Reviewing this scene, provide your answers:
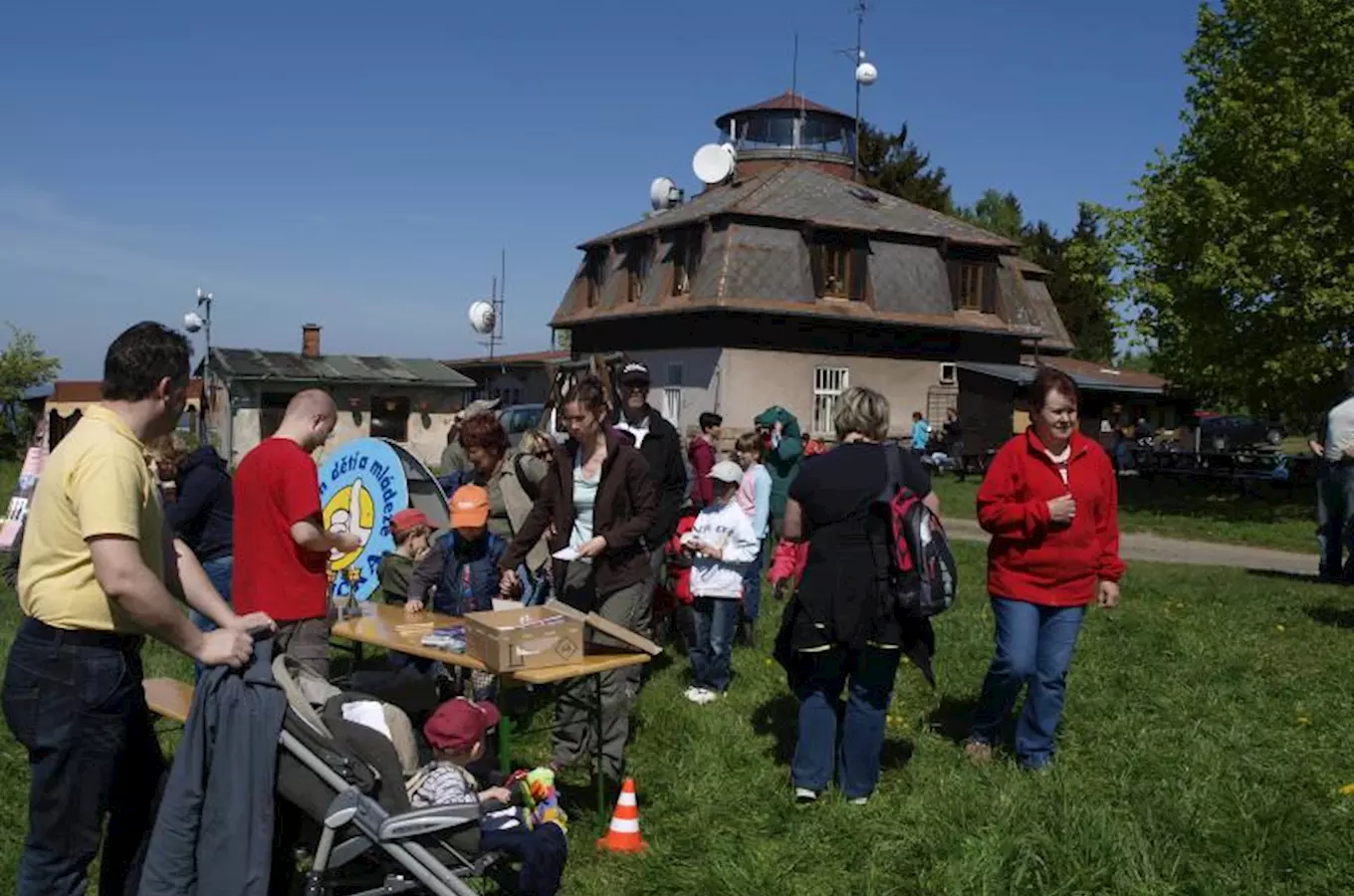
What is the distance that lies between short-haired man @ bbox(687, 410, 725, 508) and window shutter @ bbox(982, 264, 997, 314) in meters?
25.1

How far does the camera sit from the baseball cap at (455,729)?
5.34m

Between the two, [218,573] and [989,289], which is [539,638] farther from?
[989,289]

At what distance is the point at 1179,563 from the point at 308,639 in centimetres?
1244

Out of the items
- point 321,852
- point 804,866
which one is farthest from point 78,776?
point 804,866

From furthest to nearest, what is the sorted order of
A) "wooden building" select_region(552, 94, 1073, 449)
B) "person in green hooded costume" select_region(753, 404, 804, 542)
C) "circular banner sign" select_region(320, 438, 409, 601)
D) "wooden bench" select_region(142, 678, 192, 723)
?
"wooden building" select_region(552, 94, 1073, 449) < "person in green hooded costume" select_region(753, 404, 804, 542) < "circular banner sign" select_region(320, 438, 409, 601) < "wooden bench" select_region(142, 678, 192, 723)

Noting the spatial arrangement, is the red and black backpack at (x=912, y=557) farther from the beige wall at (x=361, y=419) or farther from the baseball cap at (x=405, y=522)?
the beige wall at (x=361, y=419)

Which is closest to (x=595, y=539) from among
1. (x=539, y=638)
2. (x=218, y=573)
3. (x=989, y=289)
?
(x=539, y=638)

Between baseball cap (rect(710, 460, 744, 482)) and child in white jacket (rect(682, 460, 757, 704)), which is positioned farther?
baseball cap (rect(710, 460, 744, 482))

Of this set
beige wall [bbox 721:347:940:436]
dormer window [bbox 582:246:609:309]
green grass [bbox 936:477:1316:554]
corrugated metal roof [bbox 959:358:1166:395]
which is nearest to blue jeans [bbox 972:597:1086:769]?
green grass [bbox 936:477:1316:554]

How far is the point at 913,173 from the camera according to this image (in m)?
53.2

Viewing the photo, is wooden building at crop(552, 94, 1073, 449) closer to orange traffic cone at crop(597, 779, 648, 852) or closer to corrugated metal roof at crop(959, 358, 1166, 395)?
corrugated metal roof at crop(959, 358, 1166, 395)

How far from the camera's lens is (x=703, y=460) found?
1226 cm

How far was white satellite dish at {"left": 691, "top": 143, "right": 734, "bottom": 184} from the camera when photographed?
3778 cm

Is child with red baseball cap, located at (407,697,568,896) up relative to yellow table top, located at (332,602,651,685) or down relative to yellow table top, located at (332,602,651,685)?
down
